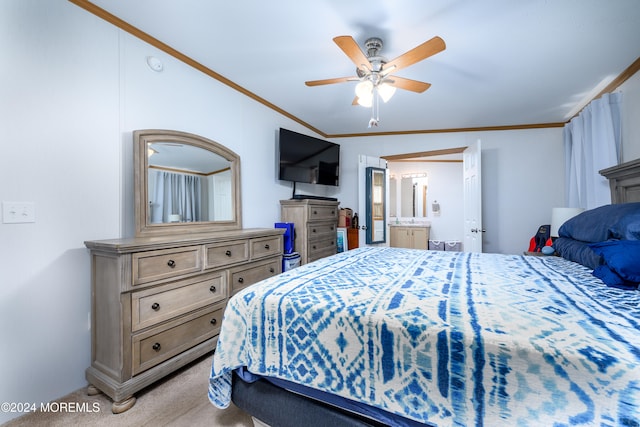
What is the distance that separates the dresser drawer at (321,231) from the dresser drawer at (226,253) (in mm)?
1278

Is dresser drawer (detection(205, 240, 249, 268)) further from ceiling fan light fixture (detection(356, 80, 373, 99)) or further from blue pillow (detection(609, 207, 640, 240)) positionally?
blue pillow (detection(609, 207, 640, 240))

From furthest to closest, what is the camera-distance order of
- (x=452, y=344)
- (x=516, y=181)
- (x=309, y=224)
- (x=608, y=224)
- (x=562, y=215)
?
(x=516, y=181) → (x=309, y=224) → (x=562, y=215) → (x=608, y=224) → (x=452, y=344)

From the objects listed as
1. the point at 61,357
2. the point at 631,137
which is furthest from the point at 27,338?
the point at 631,137

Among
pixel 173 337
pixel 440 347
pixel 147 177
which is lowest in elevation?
pixel 173 337

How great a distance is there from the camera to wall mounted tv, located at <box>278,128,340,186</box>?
11.5 ft

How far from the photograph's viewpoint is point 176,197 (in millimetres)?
2252

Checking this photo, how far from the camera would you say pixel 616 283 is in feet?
3.90

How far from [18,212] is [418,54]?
253 centimetres

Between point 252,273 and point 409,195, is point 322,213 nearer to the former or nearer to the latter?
point 252,273

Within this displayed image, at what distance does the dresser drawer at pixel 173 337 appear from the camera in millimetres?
1566

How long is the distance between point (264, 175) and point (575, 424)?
319 cm

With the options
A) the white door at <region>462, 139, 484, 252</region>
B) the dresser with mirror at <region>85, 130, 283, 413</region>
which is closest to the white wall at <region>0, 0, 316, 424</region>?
the dresser with mirror at <region>85, 130, 283, 413</region>

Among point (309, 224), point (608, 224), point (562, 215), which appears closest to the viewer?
point (608, 224)

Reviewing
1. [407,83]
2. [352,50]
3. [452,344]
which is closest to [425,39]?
[407,83]
